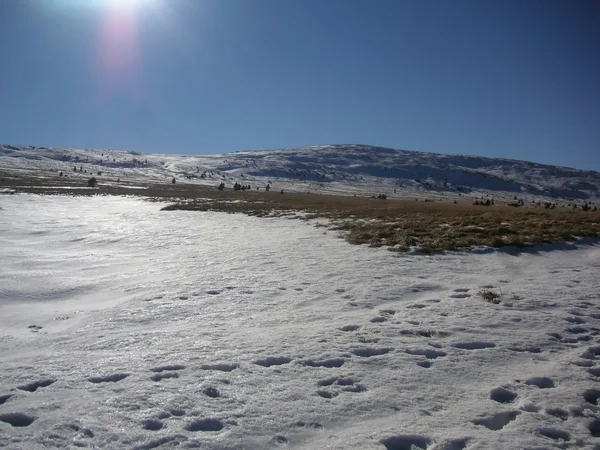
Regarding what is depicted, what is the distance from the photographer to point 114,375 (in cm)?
548

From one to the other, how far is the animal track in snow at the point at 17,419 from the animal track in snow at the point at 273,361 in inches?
111

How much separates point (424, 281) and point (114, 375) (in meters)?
7.87

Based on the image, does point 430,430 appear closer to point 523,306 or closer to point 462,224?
point 523,306

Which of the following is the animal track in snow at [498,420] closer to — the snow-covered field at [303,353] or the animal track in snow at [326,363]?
the snow-covered field at [303,353]

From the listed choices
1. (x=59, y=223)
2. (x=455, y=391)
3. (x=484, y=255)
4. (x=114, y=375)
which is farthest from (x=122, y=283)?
(x=59, y=223)

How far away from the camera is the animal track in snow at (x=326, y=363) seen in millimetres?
5914

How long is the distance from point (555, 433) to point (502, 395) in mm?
824

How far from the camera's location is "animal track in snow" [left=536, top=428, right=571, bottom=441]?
432cm

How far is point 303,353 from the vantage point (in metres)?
6.25

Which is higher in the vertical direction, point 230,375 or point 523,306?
point 523,306

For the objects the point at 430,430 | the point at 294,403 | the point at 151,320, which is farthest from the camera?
the point at 151,320

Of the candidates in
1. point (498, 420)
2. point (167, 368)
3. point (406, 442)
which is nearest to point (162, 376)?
point (167, 368)

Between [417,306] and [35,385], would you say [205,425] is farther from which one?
[417,306]

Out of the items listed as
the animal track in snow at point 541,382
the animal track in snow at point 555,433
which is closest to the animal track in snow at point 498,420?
the animal track in snow at point 555,433
